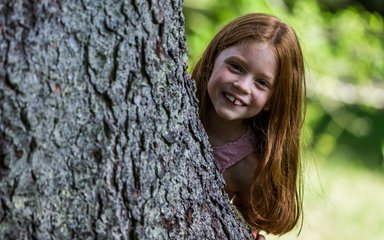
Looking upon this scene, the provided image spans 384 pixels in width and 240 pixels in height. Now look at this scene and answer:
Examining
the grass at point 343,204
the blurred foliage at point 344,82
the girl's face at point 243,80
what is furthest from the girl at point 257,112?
the blurred foliage at point 344,82

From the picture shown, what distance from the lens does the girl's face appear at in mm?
2373

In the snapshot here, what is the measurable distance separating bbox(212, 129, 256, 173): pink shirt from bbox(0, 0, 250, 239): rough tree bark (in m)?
0.56

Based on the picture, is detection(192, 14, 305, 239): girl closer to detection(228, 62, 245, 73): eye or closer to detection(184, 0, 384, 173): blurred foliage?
detection(228, 62, 245, 73): eye

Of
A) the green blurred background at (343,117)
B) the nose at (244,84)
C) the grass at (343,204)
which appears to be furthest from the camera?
the green blurred background at (343,117)

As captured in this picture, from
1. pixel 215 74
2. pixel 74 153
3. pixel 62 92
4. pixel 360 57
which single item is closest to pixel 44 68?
pixel 62 92

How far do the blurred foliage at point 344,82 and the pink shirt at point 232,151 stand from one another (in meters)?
3.27

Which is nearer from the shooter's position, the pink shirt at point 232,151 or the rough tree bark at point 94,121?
the rough tree bark at point 94,121

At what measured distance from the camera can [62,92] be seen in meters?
1.69

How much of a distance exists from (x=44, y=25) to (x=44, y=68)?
0.08 meters

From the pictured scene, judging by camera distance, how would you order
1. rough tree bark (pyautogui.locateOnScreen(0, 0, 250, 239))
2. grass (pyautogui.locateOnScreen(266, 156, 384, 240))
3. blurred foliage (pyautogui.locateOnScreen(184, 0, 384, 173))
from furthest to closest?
blurred foliage (pyautogui.locateOnScreen(184, 0, 384, 173))
grass (pyautogui.locateOnScreen(266, 156, 384, 240))
rough tree bark (pyautogui.locateOnScreen(0, 0, 250, 239))

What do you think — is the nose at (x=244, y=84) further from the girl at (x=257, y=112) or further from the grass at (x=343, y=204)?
the grass at (x=343, y=204)

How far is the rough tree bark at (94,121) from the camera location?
64.6 inches

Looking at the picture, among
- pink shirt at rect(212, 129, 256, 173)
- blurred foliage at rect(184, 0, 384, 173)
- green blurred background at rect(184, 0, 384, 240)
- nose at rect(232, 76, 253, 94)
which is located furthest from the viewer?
blurred foliage at rect(184, 0, 384, 173)

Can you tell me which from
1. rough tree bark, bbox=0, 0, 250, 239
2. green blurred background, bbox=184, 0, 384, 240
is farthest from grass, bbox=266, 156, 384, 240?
rough tree bark, bbox=0, 0, 250, 239
